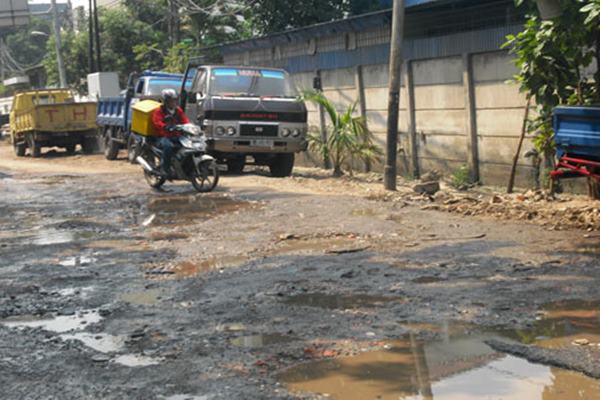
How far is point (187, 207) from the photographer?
A: 12406 millimetres

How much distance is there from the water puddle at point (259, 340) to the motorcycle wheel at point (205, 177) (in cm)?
849

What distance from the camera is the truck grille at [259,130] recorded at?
53.2ft

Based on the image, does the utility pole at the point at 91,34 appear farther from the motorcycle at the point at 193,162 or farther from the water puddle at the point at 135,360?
the water puddle at the point at 135,360

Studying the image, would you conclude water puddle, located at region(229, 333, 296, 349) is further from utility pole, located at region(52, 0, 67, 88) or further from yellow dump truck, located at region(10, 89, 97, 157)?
utility pole, located at region(52, 0, 67, 88)

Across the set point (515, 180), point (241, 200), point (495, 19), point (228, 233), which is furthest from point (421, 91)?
point (228, 233)

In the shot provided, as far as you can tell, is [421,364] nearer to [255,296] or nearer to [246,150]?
[255,296]

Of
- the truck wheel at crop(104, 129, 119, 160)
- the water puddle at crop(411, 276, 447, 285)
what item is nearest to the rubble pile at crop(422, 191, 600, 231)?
the water puddle at crop(411, 276, 447, 285)

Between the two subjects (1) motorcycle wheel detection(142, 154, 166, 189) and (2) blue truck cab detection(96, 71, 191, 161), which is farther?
(2) blue truck cab detection(96, 71, 191, 161)

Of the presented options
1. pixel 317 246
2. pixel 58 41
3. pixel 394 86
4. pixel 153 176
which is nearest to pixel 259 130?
pixel 153 176

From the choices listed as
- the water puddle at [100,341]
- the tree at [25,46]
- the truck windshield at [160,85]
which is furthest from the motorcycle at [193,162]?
the tree at [25,46]

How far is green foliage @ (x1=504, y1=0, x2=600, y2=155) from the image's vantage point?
10.8m

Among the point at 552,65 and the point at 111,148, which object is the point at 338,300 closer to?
the point at 552,65

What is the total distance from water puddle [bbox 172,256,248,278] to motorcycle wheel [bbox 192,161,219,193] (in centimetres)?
561

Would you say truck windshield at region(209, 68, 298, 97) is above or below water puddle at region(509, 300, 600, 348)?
above
